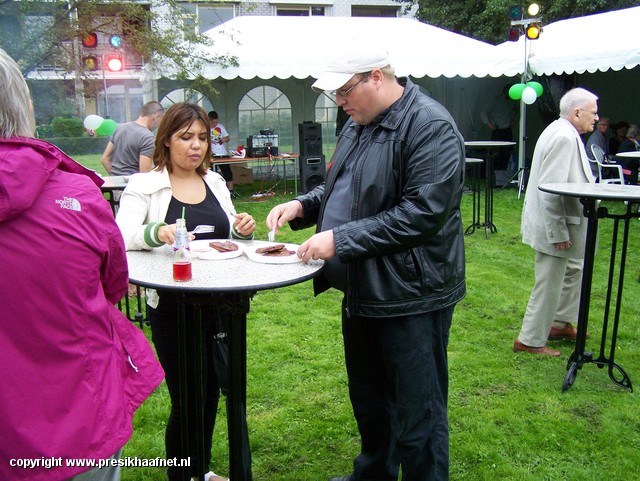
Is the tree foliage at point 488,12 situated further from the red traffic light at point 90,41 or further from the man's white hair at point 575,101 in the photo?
the man's white hair at point 575,101

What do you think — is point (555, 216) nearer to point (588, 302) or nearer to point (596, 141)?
point (588, 302)

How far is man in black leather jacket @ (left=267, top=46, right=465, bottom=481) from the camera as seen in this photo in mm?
2234

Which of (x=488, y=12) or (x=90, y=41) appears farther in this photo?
(x=488, y=12)

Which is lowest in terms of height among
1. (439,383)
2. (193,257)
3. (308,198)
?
(439,383)

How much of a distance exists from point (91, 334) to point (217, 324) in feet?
3.24

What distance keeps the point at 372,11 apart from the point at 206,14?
35.8 ft

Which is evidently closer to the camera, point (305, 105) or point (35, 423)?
point (35, 423)

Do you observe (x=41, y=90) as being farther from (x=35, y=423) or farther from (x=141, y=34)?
(x=35, y=423)

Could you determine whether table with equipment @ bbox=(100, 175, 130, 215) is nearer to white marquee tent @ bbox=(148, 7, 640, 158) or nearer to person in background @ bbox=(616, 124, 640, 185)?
white marquee tent @ bbox=(148, 7, 640, 158)

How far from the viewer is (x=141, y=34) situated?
1069 centimetres

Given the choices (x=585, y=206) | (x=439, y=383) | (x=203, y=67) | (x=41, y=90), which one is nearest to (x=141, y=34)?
(x=203, y=67)

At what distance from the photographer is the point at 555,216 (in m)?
4.13

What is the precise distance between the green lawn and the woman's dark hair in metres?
1.53

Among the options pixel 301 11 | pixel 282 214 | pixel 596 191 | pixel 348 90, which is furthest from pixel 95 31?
pixel 301 11
